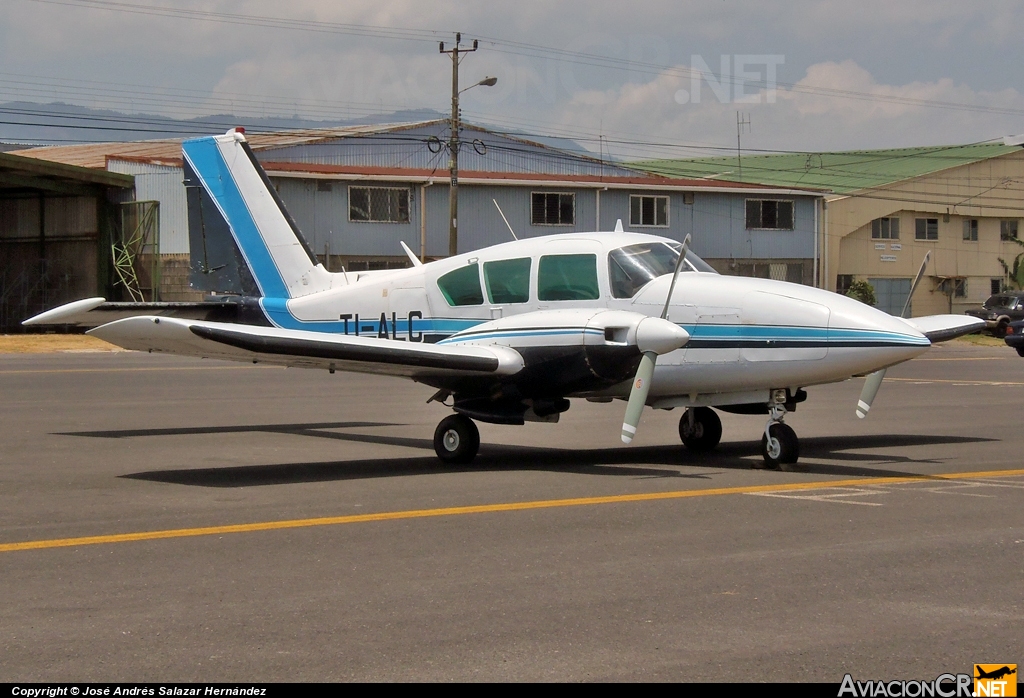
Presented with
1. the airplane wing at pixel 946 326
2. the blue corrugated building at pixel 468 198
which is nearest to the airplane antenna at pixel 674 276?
the airplane wing at pixel 946 326

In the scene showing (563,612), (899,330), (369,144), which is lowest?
(563,612)

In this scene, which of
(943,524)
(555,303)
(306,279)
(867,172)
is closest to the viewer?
(943,524)

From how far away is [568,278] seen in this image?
40.8ft

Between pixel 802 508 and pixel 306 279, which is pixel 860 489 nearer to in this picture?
pixel 802 508

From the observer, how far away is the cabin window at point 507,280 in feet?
41.6

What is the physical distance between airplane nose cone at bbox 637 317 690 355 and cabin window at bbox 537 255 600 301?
1171 millimetres

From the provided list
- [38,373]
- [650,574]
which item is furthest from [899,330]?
[38,373]

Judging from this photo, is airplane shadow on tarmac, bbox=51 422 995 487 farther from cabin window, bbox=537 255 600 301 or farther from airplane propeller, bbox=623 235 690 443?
cabin window, bbox=537 255 600 301

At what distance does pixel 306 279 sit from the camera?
15664mm

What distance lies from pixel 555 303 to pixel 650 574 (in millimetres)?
5790

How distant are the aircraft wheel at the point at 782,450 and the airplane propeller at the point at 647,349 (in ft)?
4.69

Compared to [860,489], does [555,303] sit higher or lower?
higher

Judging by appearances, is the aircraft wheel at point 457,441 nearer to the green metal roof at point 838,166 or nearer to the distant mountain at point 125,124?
the distant mountain at point 125,124

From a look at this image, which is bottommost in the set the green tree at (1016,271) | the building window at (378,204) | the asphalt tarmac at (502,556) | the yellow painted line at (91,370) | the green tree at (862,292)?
the asphalt tarmac at (502,556)
